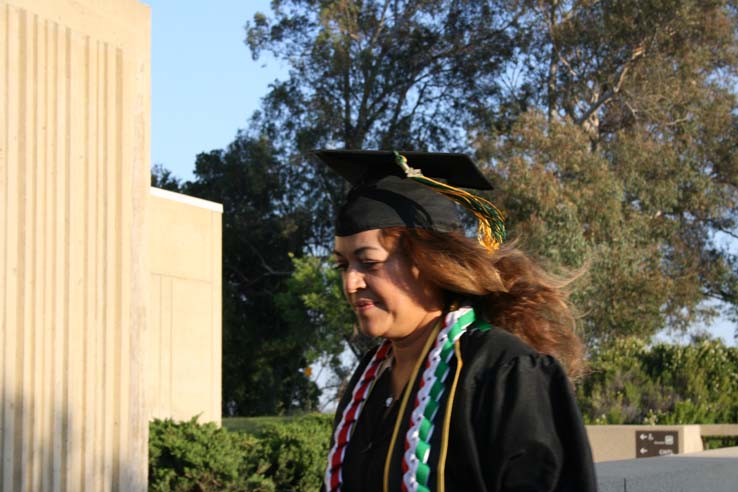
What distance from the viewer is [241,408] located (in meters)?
33.7

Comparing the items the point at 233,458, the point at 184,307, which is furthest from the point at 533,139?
the point at 233,458

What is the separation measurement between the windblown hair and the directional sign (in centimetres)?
947

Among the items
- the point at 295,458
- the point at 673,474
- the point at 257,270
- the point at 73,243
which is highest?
the point at 257,270

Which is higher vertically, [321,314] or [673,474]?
[321,314]

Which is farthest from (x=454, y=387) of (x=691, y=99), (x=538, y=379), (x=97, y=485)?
(x=691, y=99)

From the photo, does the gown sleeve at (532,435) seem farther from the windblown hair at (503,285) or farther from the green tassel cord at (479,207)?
the green tassel cord at (479,207)

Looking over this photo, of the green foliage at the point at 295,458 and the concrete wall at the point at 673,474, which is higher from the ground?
the concrete wall at the point at 673,474

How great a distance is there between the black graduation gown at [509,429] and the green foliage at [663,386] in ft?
44.0

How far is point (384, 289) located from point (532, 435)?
0.51 metres

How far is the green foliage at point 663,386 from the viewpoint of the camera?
15516mm

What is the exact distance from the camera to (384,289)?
97.9 inches

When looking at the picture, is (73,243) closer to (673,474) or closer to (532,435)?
(673,474)

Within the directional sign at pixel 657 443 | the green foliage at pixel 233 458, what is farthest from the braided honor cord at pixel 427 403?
the directional sign at pixel 657 443

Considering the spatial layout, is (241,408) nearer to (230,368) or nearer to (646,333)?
(230,368)
